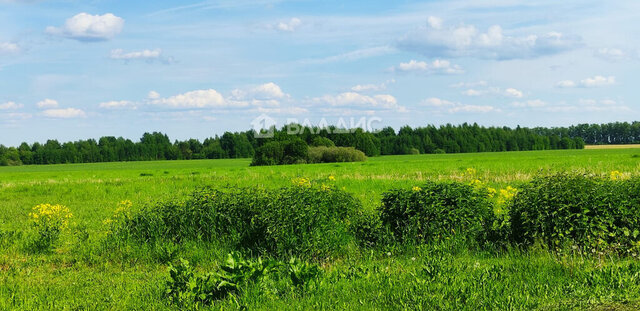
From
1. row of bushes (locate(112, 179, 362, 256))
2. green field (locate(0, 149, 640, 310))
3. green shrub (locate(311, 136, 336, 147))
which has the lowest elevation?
green field (locate(0, 149, 640, 310))

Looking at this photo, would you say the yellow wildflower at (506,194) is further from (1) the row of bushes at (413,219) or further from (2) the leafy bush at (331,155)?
(2) the leafy bush at (331,155)

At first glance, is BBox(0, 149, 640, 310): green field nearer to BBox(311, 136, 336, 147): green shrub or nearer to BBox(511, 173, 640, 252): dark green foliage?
BBox(511, 173, 640, 252): dark green foliage

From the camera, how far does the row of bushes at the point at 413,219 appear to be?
29.9 feet

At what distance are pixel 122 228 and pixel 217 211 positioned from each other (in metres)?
2.14

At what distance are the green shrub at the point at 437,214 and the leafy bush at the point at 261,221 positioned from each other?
88 centimetres

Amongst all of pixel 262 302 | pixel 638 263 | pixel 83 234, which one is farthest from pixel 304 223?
pixel 83 234

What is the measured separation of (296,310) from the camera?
257 inches

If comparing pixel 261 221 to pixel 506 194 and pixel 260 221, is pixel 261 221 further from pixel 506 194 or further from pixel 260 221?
pixel 506 194

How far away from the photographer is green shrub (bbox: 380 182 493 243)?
9898 millimetres

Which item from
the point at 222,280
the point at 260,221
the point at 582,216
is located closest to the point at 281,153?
the point at 260,221

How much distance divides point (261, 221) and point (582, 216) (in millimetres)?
5541

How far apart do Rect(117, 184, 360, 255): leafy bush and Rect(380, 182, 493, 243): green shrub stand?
0.88m

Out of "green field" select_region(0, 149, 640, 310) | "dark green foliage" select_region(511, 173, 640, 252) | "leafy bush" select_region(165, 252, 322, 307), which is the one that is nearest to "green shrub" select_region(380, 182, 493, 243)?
"green field" select_region(0, 149, 640, 310)

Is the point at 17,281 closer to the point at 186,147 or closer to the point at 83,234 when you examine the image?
the point at 83,234
